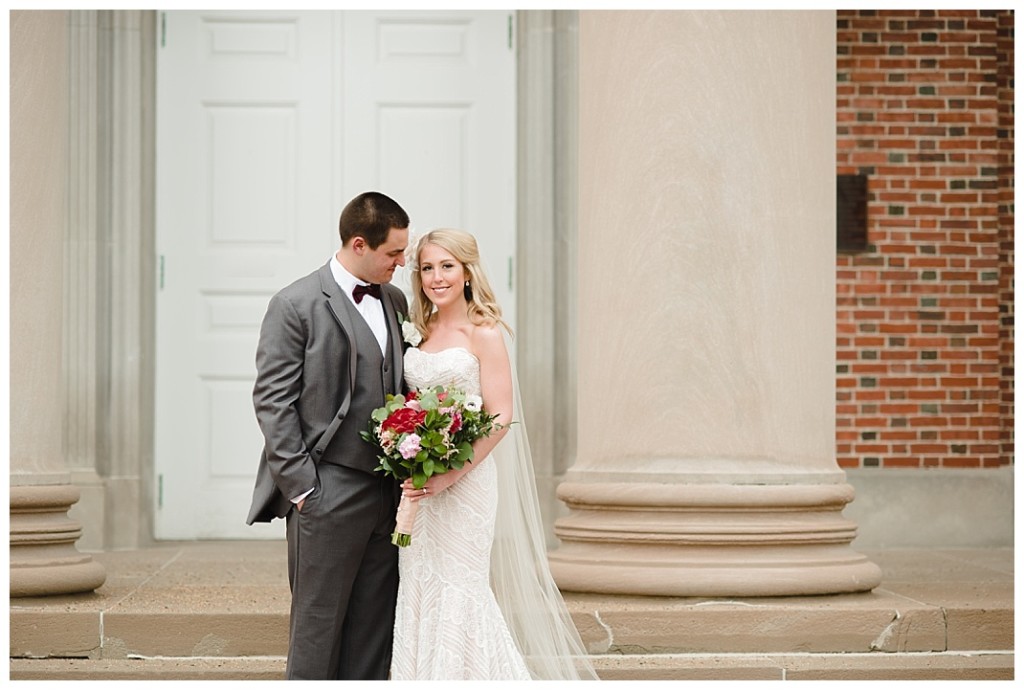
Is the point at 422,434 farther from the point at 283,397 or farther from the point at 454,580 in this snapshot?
the point at 454,580

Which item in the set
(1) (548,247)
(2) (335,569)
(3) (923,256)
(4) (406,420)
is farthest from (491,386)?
(3) (923,256)

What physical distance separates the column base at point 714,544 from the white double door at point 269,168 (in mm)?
2792

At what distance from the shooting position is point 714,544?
5.92 m

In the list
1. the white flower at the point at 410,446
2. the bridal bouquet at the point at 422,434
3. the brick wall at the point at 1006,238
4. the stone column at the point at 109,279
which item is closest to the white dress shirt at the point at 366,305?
the bridal bouquet at the point at 422,434

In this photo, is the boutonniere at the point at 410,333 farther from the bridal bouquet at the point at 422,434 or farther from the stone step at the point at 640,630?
the stone step at the point at 640,630

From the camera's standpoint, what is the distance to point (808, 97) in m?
6.10

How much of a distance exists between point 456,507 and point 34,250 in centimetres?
269

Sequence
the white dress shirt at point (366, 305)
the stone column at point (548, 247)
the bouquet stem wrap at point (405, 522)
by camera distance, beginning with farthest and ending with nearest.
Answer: the stone column at point (548, 247) → the white dress shirt at point (366, 305) → the bouquet stem wrap at point (405, 522)

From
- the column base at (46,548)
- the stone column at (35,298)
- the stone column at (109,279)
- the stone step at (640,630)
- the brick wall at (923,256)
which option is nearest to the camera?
the stone step at (640,630)

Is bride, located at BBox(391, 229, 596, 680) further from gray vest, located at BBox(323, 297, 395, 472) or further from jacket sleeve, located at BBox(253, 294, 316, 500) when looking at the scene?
jacket sleeve, located at BBox(253, 294, 316, 500)

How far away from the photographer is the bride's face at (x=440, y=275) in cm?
472

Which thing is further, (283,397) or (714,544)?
(714,544)

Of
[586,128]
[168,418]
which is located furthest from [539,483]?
[586,128]
